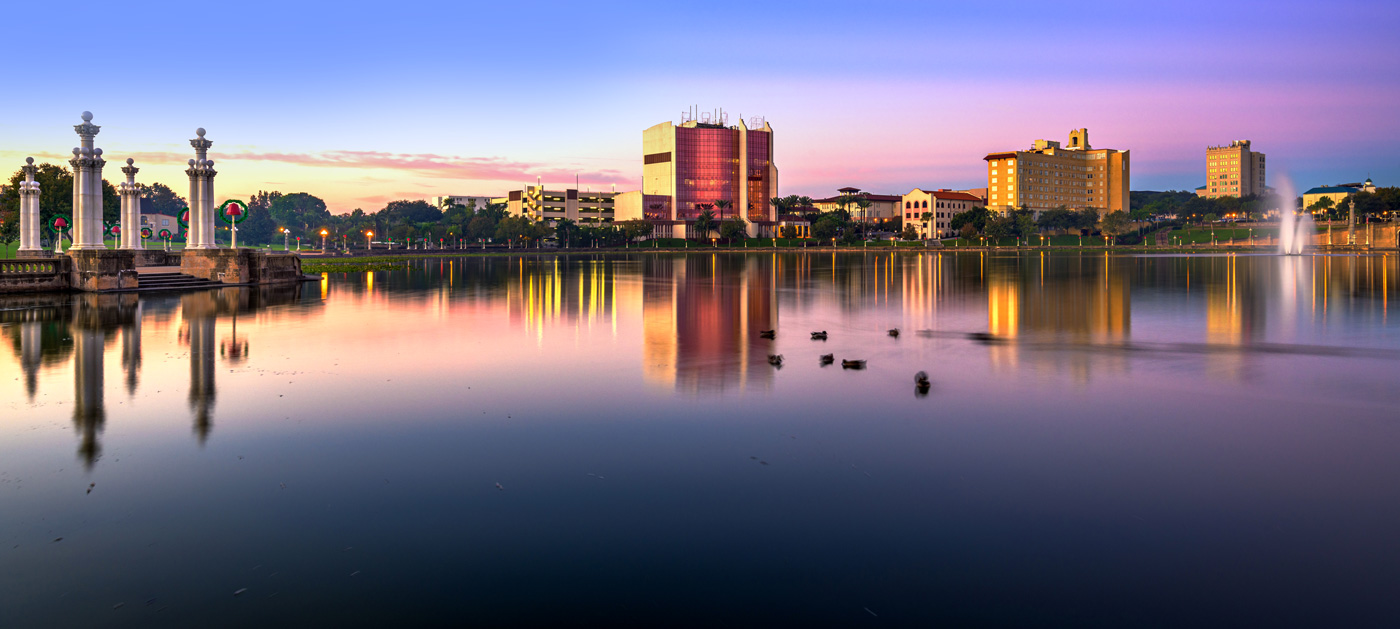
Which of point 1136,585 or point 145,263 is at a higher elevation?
point 145,263

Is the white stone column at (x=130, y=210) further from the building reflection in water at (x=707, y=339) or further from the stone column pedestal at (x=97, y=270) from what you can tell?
the building reflection in water at (x=707, y=339)

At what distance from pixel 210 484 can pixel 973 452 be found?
903 centimetres

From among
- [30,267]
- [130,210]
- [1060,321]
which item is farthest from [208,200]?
Answer: [1060,321]

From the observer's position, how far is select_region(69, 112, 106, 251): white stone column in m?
41.9

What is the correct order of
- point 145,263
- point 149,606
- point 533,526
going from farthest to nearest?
point 145,263 → point 533,526 → point 149,606

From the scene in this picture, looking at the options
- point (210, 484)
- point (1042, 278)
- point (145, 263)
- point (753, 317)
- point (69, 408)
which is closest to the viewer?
point (210, 484)

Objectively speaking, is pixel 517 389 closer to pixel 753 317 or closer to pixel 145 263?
pixel 753 317

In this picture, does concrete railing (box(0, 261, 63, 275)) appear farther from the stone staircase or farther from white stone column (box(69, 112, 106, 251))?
the stone staircase

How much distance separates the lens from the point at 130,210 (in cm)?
5256

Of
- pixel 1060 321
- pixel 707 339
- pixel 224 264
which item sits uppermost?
pixel 224 264

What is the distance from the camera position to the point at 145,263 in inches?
2012

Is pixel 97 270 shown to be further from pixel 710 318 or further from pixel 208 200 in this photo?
pixel 710 318

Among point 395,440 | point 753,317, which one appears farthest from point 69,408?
point 753,317

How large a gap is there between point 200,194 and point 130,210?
6.31 meters
